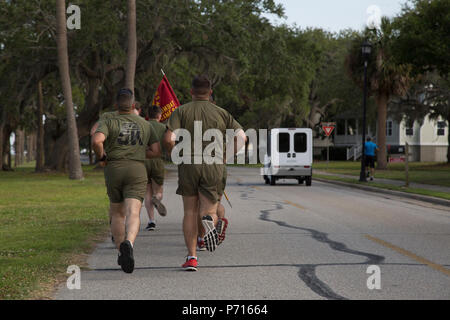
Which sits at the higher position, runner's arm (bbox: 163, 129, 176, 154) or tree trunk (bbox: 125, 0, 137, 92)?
tree trunk (bbox: 125, 0, 137, 92)

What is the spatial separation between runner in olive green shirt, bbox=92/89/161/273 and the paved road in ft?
2.35

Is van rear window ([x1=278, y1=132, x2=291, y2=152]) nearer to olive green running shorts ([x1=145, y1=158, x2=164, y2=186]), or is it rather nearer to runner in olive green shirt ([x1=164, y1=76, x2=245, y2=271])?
olive green running shorts ([x1=145, y1=158, x2=164, y2=186])

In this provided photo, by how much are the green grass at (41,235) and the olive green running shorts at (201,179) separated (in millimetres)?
1706

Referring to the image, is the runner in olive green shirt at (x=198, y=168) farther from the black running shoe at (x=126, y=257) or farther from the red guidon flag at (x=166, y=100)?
the red guidon flag at (x=166, y=100)

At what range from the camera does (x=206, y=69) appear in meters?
32.9

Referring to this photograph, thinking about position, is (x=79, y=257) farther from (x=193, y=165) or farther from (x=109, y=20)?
(x=109, y=20)

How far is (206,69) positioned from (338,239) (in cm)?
2433

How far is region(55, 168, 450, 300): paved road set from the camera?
595 centimetres

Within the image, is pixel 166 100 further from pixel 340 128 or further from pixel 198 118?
pixel 340 128

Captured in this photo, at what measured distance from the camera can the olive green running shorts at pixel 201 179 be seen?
6.93 metres

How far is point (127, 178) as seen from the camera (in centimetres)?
693

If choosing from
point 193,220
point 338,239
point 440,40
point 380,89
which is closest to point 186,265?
point 193,220

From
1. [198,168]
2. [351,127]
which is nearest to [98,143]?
[198,168]

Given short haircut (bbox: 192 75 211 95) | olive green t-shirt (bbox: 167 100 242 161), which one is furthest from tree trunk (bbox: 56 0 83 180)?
olive green t-shirt (bbox: 167 100 242 161)
